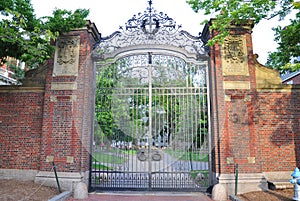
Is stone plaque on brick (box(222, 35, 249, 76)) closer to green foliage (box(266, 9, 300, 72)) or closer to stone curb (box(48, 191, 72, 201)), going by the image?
green foliage (box(266, 9, 300, 72))

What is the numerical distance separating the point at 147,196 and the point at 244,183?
2.71 m

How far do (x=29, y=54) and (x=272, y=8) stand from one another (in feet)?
22.3

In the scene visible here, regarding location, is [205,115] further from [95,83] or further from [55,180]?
[55,180]

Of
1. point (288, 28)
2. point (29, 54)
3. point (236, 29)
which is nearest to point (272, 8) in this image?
point (288, 28)

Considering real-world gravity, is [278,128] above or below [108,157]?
above

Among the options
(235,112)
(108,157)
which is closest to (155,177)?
(108,157)

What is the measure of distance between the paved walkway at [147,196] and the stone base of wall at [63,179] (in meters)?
0.48

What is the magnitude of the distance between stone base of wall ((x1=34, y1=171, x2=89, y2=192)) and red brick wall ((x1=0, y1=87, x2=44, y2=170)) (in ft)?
1.55

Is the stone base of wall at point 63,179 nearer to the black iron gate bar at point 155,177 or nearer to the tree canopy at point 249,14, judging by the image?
the black iron gate bar at point 155,177

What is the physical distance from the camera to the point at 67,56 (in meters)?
7.31

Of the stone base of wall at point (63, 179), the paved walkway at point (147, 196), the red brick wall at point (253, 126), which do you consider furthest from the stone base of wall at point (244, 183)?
the stone base of wall at point (63, 179)

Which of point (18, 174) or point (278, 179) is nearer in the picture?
point (278, 179)

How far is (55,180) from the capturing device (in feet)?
21.6

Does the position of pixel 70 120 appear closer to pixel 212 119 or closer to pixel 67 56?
pixel 67 56
